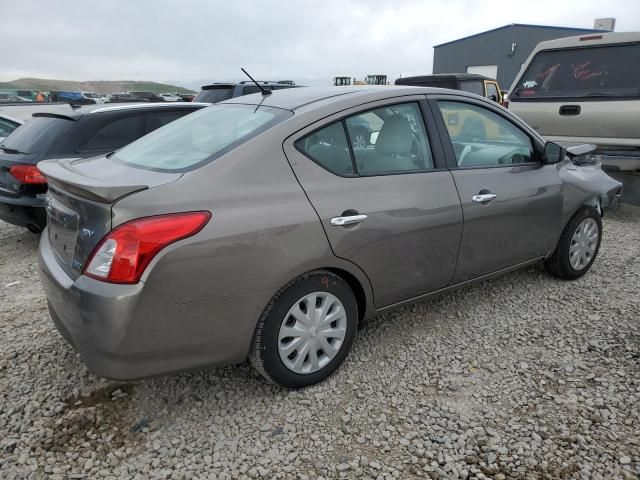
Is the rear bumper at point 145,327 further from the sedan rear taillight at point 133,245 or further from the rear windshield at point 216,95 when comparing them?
the rear windshield at point 216,95

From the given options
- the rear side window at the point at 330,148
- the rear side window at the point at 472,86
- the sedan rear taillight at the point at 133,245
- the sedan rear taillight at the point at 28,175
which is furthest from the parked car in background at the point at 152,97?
the sedan rear taillight at the point at 133,245

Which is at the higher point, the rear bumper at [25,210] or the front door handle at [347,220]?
the front door handle at [347,220]

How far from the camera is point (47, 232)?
2752 mm

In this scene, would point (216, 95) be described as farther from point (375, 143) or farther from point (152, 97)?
point (152, 97)

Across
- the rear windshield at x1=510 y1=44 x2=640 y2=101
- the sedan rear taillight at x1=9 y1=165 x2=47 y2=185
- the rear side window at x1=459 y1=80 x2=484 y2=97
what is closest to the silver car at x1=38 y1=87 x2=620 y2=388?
the sedan rear taillight at x1=9 y1=165 x2=47 y2=185

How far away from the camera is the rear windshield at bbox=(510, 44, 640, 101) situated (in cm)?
574

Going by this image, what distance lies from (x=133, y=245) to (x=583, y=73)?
19.9ft

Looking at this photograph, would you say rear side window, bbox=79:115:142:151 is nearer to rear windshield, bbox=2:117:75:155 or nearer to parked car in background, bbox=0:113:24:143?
rear windshield, bbox=2:117:75:155

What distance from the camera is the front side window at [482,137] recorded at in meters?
3.26

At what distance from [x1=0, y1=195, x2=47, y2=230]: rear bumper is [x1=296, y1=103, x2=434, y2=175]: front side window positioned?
3409 mm

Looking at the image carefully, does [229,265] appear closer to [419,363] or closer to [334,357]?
[334,357]

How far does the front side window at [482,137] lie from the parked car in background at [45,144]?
3561mm

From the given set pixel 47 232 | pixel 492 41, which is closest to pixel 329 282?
pixel 47 232

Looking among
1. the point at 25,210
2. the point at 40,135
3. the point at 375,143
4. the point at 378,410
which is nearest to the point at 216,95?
the point at 40,135
